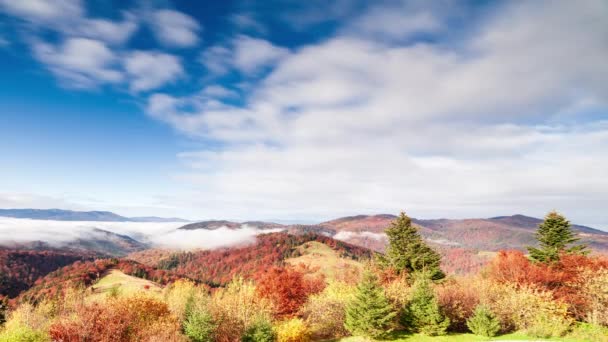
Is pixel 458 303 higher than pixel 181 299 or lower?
higher

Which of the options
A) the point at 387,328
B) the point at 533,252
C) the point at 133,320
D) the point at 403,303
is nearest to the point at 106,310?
the point at 133,320

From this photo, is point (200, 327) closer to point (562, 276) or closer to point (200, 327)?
point (200, 327)

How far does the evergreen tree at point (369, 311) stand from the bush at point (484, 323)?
925 cm

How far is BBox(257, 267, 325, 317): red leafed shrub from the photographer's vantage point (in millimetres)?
69125

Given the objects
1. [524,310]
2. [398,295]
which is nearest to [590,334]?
[524,310]

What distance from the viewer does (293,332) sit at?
4069cm

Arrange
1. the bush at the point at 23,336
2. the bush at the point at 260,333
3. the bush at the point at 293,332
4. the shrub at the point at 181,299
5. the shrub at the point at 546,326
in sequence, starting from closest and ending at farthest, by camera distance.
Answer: the bush at the point at 23,336 < the shrub at the point at 546,326 < the bush at the point at 260,333 < the bush at the point at 293,332 < the shrub at the point at 181,299

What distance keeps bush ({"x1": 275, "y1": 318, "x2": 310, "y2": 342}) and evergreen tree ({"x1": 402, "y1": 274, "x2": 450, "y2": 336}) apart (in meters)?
12.6

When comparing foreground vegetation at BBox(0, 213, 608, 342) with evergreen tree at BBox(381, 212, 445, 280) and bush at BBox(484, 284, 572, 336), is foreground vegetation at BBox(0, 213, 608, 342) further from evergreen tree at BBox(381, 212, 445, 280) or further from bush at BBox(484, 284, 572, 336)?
evergreen tree at BBox(381, 212, 445, 280)

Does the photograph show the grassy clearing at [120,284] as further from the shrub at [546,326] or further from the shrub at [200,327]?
the shrub at [546,326]

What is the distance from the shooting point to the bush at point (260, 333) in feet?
126

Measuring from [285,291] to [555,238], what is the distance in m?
52.1

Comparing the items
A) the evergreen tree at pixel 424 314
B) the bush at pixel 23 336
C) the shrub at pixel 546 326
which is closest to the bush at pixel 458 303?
the evergreen tree at pixel 424 314

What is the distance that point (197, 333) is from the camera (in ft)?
130
